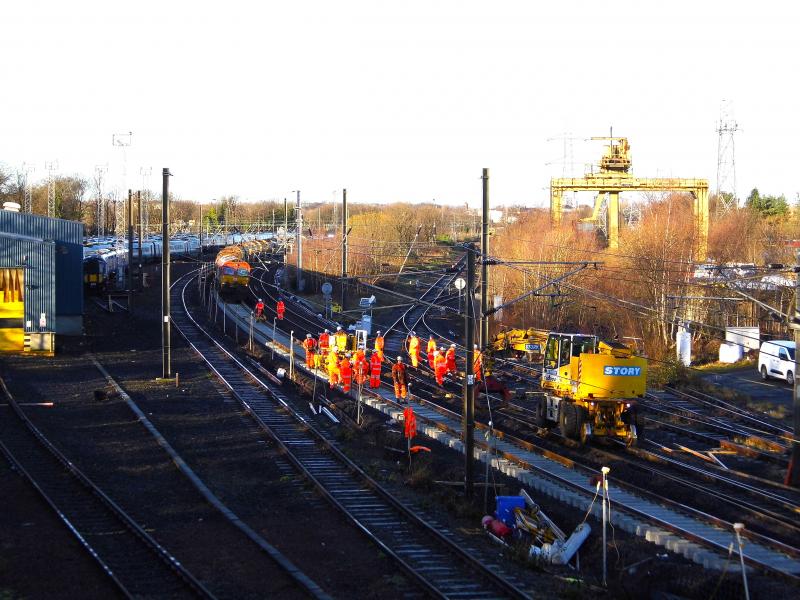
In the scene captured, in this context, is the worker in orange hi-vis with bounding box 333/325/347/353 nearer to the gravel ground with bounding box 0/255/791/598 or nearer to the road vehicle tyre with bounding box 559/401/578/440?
the gravel ground with bounding box 0/255/791/598

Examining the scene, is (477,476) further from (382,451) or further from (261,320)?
(261,320)

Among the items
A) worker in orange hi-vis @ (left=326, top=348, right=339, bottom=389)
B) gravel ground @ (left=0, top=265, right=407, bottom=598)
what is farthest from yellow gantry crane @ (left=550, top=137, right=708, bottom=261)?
gravel ground @ (left=0, top=265, right=407, bottom=598)

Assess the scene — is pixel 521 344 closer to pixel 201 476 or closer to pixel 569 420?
pixel 569 420

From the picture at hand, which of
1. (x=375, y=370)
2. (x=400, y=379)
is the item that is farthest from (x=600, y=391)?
(x=375, y=370)

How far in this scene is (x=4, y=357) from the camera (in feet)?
103

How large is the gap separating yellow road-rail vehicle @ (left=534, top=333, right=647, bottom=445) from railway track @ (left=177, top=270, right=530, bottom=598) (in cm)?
530

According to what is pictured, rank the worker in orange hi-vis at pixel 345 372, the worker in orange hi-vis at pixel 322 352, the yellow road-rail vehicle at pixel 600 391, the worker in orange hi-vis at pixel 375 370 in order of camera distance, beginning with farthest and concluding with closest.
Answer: the worker in orange hi-vis at pixel 322 352 < the worker in orange hi-vis at pixel 375 370 < the worker in orange hi-vis at pixel 345 372 < the yellow road-rail vehicle at pixel 600 391

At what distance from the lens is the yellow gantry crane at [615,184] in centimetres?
4403

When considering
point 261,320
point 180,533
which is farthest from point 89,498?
point 261,320

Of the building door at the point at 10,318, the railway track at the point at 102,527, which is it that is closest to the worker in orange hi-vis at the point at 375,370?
the railway track at the point at 102,527

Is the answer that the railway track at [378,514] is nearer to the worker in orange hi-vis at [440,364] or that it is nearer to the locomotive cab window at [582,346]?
the worker in orange hi-vis at [440,364]

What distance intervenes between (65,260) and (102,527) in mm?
26078

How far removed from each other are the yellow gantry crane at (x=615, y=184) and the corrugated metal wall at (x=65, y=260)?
22.7 meters

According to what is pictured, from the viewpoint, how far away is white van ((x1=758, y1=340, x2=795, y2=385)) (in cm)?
2908
